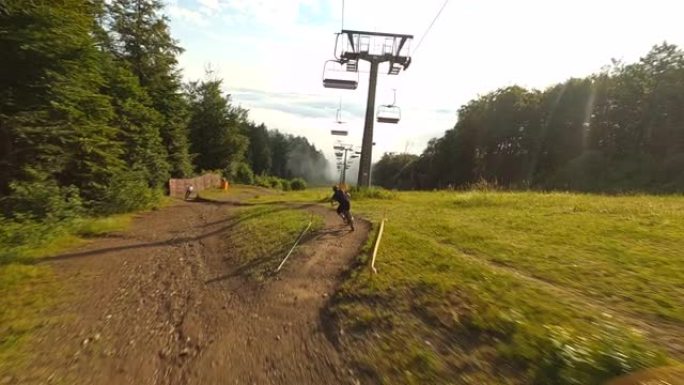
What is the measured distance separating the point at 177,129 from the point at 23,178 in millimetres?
25077

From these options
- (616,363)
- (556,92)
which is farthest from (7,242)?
(556,92)

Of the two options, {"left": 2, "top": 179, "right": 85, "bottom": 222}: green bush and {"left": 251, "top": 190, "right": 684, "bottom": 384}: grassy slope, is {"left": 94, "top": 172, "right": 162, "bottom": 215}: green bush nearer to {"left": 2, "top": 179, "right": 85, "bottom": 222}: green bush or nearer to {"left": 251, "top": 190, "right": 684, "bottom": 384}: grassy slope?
{"left": 2, "top": 179, "right": 85, "bottom": 222}: green bush

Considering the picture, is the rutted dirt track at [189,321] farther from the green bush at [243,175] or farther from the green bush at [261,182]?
the green bush at [243,175]

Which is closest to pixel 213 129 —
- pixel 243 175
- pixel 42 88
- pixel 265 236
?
pixel 243 175

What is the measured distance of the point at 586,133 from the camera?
6250 centimetres

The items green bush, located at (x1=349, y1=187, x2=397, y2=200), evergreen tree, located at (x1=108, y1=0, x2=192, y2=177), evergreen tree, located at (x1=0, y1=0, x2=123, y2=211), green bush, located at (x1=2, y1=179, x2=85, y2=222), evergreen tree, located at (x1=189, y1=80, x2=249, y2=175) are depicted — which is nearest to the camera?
green bush, located at (x1=2, y1=179, x2=85, y2=222)

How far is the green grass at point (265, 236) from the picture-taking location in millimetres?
11317

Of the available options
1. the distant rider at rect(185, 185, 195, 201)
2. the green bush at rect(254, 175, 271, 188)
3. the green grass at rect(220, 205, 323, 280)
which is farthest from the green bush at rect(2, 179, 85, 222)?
the green bush at rect(254, 175, 271, 188)

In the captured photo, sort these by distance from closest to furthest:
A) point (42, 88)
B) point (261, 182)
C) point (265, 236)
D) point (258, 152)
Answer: point (265, 236) → point (42, 88) → point (261, 182) → point (258, 152)

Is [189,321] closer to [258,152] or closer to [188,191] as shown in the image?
[188,191]

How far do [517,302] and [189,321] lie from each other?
18.6 feet

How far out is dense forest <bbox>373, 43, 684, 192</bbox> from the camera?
51.4 metres

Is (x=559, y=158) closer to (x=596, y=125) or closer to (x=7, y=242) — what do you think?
(x=596, y=125)

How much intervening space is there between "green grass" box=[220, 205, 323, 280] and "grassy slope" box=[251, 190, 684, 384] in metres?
2.95
